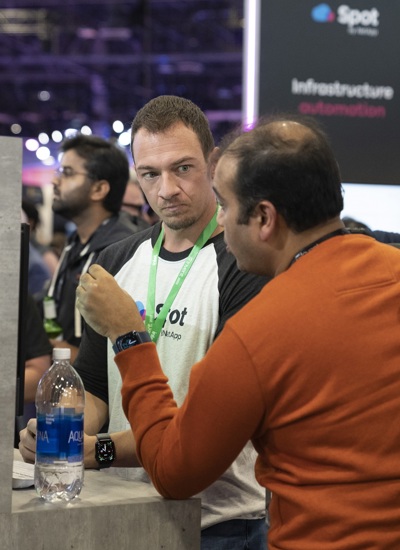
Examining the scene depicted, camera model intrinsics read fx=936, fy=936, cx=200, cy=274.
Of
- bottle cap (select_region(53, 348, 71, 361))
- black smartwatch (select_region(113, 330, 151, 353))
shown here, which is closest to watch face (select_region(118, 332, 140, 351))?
black smartwatch (select_region(113, 330, 151, 353))

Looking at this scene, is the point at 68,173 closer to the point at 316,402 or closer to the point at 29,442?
the point at 29,442

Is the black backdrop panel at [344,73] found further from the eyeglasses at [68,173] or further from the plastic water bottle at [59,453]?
the plastic water bottle at [59,453]

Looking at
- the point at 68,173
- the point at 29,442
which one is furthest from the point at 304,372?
the point at 68,173

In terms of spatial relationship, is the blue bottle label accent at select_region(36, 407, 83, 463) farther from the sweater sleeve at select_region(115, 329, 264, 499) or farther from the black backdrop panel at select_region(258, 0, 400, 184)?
the black backdrop panel at select_region(258, 0, 400, 184)

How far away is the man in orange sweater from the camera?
160 centimetres

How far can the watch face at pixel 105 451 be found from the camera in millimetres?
2061

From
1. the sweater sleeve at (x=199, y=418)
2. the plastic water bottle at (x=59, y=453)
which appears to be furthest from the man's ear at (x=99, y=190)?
the sweater sleeve at (x=199, y=418)

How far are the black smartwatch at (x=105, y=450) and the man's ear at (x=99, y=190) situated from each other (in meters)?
3.04

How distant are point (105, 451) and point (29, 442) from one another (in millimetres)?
181

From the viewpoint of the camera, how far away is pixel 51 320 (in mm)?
4691

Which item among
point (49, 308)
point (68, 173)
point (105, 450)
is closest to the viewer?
point (105, 450)

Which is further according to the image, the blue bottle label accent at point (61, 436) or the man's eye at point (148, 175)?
the man's eye at point (148, 175)

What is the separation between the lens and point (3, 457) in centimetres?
175

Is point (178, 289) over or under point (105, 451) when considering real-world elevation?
over
